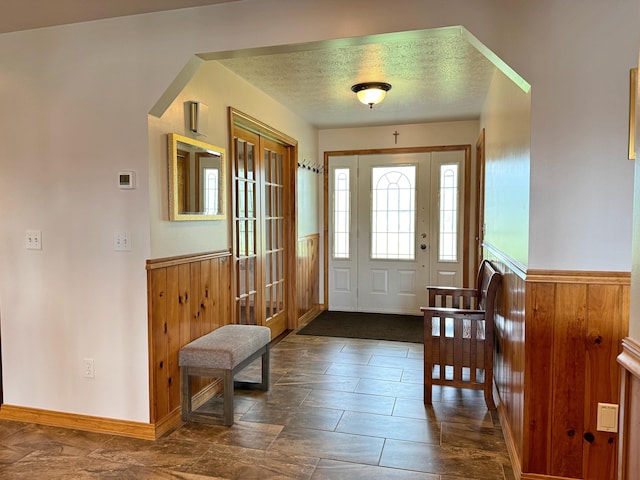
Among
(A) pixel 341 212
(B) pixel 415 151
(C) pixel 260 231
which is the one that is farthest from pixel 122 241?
(B) pixel 415 151

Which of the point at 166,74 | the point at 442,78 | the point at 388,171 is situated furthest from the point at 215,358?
the point at 388,171

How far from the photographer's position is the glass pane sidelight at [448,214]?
17.4ft

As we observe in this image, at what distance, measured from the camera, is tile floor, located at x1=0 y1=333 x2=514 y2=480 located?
2.16 meters

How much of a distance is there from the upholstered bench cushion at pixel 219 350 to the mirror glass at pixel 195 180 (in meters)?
0.80

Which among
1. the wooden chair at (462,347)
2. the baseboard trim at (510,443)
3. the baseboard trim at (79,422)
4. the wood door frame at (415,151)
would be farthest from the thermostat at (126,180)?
the wood door frame at (415,151)

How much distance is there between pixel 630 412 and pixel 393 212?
458 centimetres

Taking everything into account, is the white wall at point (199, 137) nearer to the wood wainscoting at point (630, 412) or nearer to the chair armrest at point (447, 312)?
the chair armrest at point (447, 312)

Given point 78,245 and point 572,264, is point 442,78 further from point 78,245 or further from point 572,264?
point 78,245

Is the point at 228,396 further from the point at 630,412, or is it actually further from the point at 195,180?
the point at 630,412

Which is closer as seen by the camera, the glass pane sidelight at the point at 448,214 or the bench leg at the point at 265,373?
the bench leg at the point at 265,373

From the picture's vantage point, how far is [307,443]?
7.97 ft

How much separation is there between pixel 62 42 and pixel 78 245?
1203mm

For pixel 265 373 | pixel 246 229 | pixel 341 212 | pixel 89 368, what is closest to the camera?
pixel 89 368

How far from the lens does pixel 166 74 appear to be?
238cm
